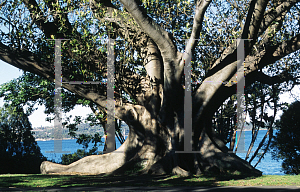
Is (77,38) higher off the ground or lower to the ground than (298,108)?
higher

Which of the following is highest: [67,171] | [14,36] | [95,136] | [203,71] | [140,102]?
[14,36]

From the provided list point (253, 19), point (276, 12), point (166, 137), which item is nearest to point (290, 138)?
point (166, 137)

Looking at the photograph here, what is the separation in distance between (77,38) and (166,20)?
11.7 ft

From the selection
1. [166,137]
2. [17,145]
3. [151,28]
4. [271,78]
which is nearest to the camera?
[151,28]

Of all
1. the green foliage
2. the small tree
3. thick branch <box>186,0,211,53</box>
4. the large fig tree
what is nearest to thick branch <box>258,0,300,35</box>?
the large fig tree

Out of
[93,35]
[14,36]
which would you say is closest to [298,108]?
[93,35]

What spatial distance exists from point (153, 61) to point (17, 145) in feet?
57.2

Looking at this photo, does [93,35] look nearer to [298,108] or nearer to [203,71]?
[203,71]

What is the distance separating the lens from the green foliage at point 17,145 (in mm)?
21156

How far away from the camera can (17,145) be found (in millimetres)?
24688

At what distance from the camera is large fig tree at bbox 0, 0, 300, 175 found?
1097 centimetres

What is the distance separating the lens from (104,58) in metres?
12.1

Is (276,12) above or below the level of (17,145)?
above

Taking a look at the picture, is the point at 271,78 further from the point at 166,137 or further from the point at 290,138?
the point at 290,138
